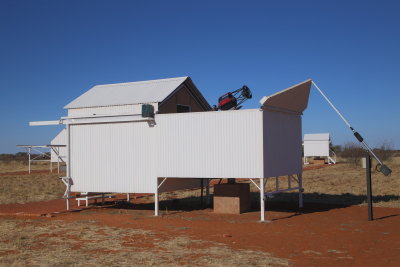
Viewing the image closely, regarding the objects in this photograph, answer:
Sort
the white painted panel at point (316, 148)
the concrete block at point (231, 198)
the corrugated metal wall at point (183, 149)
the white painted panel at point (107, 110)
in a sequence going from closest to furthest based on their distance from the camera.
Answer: the corrugated metal wall at point (183, 149) < the concrete block at point (231, 198) < the white painted panel at point (107, 110) < the white painted panel at point (316, 148)

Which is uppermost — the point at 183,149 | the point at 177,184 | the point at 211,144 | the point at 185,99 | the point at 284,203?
the point at 185,99

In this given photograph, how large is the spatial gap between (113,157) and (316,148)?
4232cm

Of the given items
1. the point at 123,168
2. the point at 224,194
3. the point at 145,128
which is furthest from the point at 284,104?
the point at 123,168

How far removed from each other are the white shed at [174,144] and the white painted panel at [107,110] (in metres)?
0.04

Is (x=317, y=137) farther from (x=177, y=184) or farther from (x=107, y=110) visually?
(x=107, y=110)

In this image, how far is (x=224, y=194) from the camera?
1552cm

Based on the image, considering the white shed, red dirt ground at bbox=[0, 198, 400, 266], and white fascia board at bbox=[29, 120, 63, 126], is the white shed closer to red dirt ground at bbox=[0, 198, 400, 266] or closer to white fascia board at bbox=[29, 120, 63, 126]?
white fascia board at bbox=[29, 120, 63, 126]

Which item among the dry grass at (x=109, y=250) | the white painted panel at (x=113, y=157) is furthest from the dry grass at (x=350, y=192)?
the dry grass at (x=109, y=250)

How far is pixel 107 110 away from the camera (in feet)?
57.9

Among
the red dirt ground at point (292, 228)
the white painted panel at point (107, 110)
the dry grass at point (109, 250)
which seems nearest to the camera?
the dry grass at point (109, 250)

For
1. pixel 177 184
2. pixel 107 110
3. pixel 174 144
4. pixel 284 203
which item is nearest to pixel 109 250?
pixel 174 144

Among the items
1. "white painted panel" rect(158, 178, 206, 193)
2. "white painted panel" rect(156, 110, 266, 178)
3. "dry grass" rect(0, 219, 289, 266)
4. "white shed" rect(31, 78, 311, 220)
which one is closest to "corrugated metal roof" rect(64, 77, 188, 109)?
"white shed" rect(31, 78, 311, 220)

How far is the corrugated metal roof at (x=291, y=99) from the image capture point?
13.7 meters

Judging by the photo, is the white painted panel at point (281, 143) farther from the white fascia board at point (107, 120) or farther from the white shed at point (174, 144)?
the white fascia board at point (107, 120)
